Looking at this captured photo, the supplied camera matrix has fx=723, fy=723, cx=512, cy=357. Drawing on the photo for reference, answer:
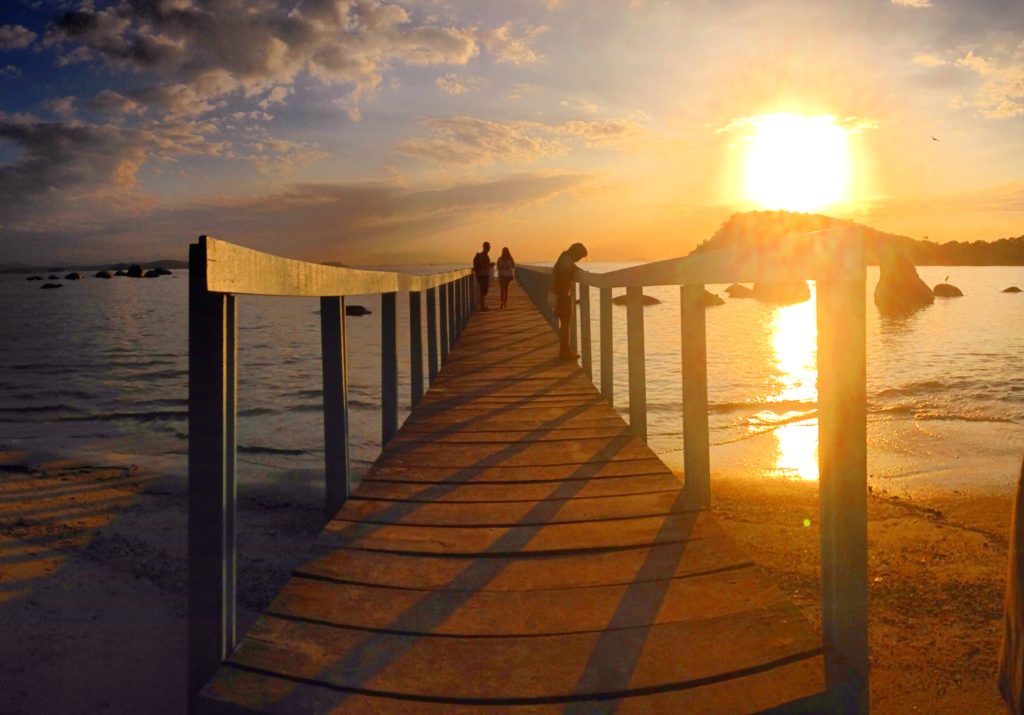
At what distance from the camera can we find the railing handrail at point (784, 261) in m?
1.92

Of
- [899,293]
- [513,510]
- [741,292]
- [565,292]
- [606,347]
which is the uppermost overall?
[741,292]

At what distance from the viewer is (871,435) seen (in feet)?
36.8

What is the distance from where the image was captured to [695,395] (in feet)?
11.2

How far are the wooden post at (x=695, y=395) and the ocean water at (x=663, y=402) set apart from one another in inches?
222

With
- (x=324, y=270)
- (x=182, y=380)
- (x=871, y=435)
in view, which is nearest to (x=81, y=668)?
(x=324, y=270)

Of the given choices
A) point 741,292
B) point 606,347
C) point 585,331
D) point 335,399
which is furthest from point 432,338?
point 741,292

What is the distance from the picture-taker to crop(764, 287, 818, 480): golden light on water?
9.06 metres

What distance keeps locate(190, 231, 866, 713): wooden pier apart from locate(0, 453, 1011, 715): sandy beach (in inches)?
59.8

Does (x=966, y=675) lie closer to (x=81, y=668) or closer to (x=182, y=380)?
(x=81, y=668)

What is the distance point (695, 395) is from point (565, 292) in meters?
5.46

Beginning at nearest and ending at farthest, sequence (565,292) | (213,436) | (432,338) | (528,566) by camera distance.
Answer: (213,436) < (528,566) < (432,338) < (565,292)

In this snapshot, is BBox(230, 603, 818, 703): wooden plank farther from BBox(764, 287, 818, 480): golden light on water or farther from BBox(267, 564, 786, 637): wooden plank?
BBox(764, 287, 818, 480): golden light on water

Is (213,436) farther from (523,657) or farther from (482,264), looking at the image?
(482,264)

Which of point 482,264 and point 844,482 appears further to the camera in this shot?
point 482,264
